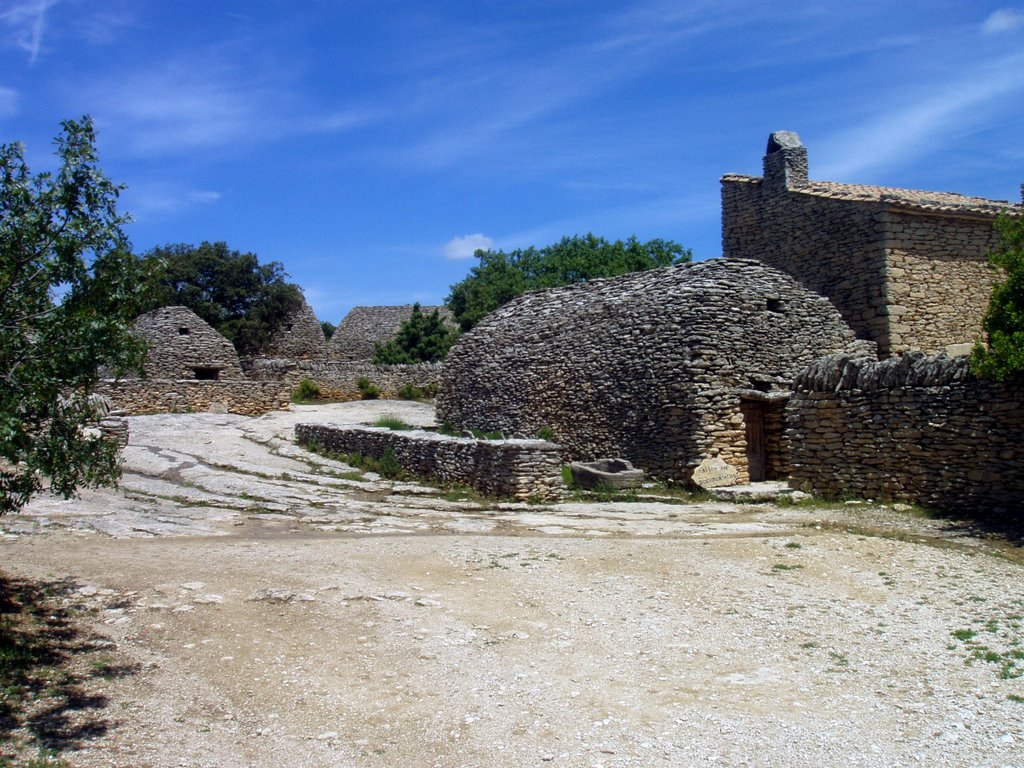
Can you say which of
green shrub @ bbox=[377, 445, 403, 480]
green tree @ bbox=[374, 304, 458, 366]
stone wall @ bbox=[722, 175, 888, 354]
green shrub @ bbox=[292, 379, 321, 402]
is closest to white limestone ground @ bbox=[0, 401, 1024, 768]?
green shrub @ bbox=[377, 445, 403, 480]

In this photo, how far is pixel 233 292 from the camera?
1738 inches

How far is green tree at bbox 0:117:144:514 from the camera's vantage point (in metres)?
6.34

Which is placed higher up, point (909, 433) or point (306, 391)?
point (306, 391)

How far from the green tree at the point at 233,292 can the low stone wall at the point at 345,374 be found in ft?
26.2

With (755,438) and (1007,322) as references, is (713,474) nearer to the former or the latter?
→ (755,438)

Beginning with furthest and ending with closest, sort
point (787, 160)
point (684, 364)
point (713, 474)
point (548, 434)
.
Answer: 1. point (787, 160)
2. point (548, 434)
3. point (684, 364)
4. point (713, 474)

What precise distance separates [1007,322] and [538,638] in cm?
884

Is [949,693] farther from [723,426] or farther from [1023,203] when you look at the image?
[1023,203]

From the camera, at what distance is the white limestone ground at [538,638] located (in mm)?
5887

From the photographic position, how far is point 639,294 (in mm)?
19812

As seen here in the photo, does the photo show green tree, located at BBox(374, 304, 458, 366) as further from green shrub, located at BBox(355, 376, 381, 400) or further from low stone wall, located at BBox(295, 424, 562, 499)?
low stone wall, located at BBox(295, 424, 562, 499)

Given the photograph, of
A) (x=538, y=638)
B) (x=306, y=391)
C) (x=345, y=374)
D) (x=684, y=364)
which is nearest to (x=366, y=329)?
(x=345, y=374)

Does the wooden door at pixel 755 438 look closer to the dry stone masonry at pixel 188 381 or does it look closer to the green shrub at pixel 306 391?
the dry stone masonry at pixel 188 381

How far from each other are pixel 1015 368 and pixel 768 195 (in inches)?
544
